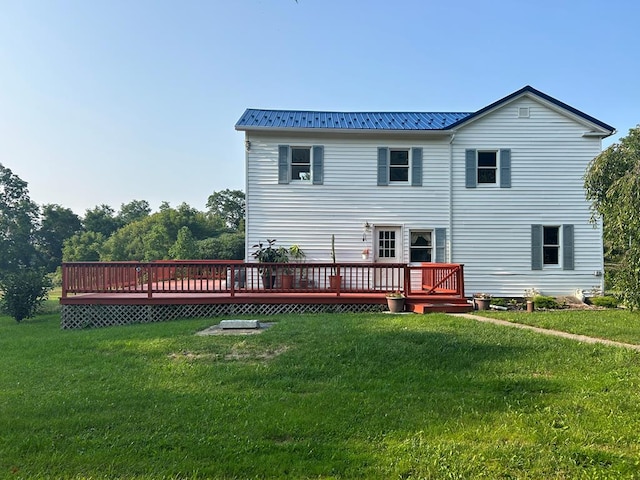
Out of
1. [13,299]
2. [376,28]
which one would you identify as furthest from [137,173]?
[376,28]

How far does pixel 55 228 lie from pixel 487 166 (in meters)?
52.9

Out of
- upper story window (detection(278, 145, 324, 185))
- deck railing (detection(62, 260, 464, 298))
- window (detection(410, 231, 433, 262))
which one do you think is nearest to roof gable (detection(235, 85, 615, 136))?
upper story window (detection(278, 145, 324, 185))

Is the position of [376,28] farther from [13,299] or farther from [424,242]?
[13,299]

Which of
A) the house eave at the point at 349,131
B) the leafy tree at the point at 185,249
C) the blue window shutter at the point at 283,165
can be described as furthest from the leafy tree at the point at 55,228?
the blue window shutter at the point at 283,165

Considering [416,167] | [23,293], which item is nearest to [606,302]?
[416,167]

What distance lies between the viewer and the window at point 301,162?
12609 millimetres

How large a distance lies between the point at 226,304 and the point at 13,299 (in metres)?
7.20

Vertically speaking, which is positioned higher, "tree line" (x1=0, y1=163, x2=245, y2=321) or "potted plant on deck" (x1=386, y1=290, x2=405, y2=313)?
"tree line" (x1=0, y1=163, x2=245, y2=321)

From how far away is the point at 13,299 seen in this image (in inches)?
472

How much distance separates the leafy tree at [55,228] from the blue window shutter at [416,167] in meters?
45.7

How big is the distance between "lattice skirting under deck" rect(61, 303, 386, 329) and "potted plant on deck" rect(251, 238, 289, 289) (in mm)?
725

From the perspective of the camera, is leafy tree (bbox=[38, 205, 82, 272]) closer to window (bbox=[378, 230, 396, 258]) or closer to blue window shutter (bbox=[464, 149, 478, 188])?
window (bbox=[378, 230, 396, 258])

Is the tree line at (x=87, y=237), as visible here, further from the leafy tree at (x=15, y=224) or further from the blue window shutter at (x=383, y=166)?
the blue window shutter at (x=383, y=166)

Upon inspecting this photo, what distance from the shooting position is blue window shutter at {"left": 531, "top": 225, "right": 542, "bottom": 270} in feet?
40.5
